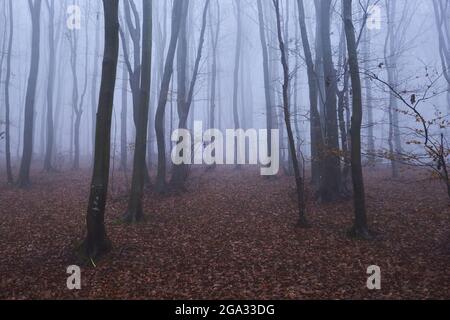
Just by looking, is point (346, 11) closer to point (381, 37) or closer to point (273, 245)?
point (273, 245)

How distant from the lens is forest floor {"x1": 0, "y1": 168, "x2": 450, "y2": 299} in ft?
19.5

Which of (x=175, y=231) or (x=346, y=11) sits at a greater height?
(x=346, y=11)

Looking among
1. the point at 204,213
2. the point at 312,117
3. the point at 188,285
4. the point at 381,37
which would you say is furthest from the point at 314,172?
the point at 381,37

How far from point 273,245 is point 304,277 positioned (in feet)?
5.13

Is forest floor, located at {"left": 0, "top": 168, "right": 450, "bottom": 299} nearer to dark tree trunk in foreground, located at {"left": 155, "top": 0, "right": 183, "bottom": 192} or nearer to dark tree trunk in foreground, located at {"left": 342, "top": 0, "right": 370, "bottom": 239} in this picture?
dark tree trunk in foreground, located at {"left": 342, "top": 0, "right": 370, "bottom": 239}

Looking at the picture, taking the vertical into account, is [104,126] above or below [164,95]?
below

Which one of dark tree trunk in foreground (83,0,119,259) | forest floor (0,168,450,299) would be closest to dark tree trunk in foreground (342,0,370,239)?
forest floor (0,168,450,299)

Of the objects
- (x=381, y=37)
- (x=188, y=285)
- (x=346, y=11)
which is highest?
(x=381, y=37)

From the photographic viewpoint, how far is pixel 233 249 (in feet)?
25.1

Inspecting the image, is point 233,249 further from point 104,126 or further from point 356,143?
point 104,126

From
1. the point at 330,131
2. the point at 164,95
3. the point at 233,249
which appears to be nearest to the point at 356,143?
the point at 330,131

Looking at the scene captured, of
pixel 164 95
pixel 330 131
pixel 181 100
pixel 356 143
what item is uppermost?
pixel 181 100

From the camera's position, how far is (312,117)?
11.8 meters

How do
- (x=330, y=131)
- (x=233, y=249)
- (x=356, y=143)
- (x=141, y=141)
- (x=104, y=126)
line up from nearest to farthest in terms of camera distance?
(x=104, y=126)
(x=233, y=249)
(x=356, y=143)
(x=141, y=141)
(x=330, y=131)
